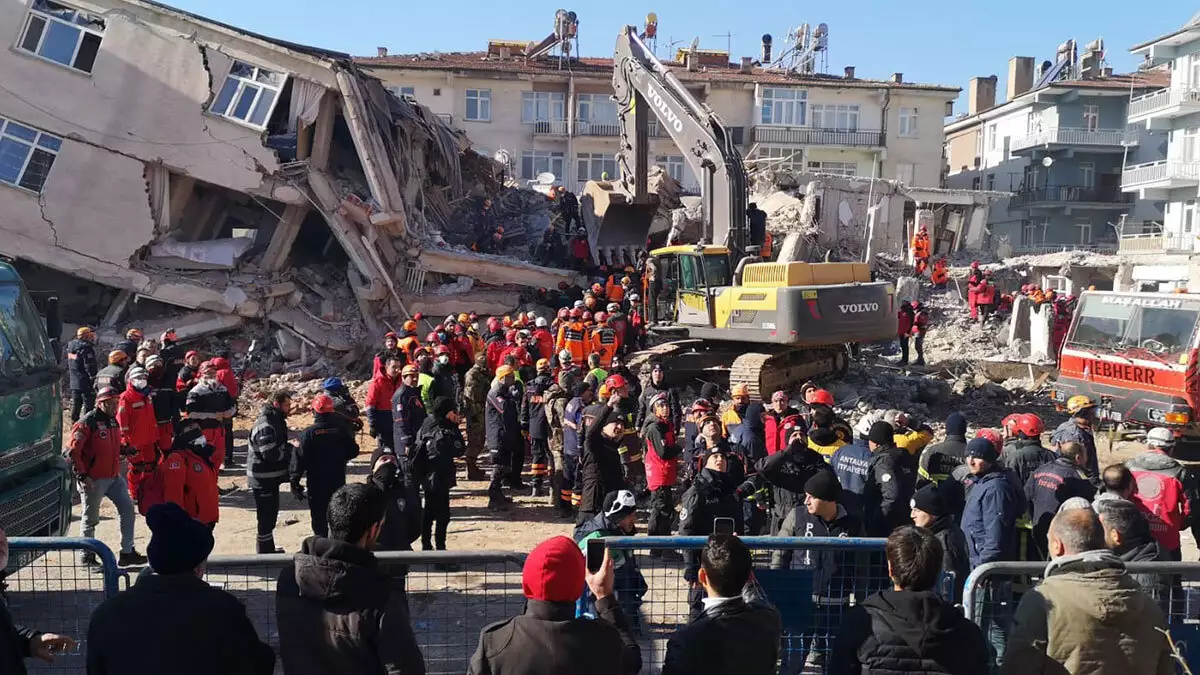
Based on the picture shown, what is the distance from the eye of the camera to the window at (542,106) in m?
42.9

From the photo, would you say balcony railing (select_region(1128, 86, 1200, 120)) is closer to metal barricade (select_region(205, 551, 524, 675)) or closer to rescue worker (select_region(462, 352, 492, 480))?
rescue worker (select_region(462, 352, 492, 480))

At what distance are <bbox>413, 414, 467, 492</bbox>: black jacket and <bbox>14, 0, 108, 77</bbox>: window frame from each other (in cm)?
1393

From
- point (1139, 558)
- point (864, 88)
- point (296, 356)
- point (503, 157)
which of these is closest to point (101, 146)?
point (296, 356)

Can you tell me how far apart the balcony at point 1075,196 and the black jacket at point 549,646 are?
1867 inches

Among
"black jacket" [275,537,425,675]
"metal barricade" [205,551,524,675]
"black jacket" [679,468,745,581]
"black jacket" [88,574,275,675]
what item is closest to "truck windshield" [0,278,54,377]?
"metal barricade" [205,551,524,675]

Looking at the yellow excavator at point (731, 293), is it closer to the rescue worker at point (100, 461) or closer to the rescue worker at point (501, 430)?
the rescue worker at point (501, 430)

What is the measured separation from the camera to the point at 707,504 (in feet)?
21.8

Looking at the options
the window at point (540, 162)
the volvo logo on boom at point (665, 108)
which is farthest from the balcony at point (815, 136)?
the volvo logo on boom at point (665, 108)

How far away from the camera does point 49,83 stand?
18.1 m

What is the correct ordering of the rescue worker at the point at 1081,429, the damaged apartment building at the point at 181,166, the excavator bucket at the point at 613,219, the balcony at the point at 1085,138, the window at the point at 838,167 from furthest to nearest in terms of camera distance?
the window at the point at 838,167, the balcony at the point at 1085,138, the excavator bucket at the point at 613,219, the damaged apartment building at the point at 181,166, the rescue worker at the point at 1081,429

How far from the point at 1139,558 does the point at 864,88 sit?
42.1m

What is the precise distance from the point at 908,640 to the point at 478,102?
41.5m

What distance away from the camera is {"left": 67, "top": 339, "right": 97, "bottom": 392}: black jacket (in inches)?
515

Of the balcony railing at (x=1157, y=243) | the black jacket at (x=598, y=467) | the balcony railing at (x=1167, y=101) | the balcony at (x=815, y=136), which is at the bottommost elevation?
the black jacket at (x=598, y=467)
